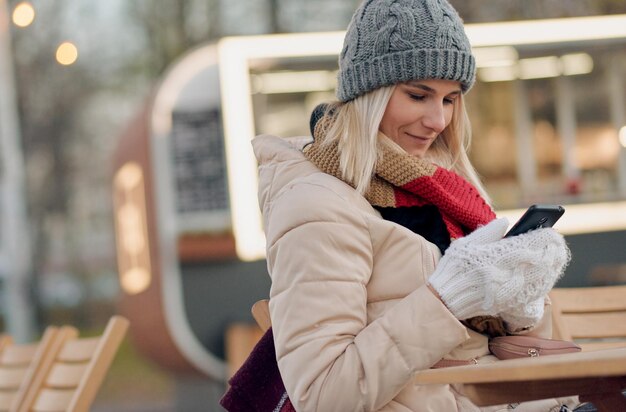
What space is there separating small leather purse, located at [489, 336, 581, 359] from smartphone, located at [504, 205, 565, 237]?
0.27 m

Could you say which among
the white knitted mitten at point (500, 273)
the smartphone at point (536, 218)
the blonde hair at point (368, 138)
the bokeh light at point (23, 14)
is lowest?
the white knitted mitten at point (500, 273)

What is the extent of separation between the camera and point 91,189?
1667cm

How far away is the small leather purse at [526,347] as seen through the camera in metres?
2.81

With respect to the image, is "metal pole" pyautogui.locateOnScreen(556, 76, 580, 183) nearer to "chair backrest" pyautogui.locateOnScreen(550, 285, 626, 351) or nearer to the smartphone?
"chair backrest" pyautogui.locateOnScreen(550, 285, 626, 351)

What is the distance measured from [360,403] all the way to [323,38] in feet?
20.6

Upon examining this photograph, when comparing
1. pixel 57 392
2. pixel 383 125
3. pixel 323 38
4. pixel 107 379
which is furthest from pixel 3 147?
pixel 383 125

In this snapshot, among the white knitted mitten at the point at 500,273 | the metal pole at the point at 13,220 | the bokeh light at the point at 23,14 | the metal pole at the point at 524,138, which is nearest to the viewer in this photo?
the white knitted mitten at the point at 500,273

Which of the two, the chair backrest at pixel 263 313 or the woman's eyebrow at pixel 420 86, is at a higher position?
the woman's eyebrow at pixel 420 86

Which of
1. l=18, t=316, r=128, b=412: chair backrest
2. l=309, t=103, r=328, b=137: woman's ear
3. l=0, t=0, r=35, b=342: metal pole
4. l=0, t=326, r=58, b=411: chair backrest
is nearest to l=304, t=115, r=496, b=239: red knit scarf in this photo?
l=309, t=103, r=328, b=137: woman's ear

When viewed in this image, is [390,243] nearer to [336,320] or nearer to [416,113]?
[336,320]

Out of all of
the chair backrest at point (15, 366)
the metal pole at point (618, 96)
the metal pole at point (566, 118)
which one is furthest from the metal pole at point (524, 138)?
the chair backrest at point (15, 366)

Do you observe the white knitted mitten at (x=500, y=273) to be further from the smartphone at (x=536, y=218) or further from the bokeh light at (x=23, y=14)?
the bokeh light at (x=23, y=14)

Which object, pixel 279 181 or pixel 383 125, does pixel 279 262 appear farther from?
pixel 383 125

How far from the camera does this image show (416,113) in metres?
3.08
